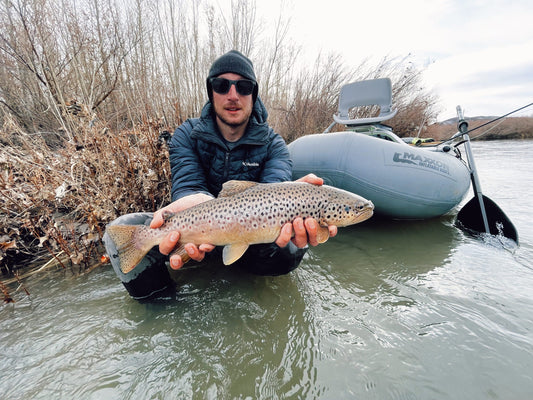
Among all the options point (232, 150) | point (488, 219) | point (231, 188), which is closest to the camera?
point (231, 188)

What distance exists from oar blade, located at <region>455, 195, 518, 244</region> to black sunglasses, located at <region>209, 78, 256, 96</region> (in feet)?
12.3

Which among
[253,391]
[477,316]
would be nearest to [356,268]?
[477,316]

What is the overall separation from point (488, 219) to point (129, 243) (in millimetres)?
4665

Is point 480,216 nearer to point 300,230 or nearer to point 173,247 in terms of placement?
point 300,230

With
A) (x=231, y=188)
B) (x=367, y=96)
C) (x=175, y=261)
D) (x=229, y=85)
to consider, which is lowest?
(x=175, y=261)

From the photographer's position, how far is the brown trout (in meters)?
1.89

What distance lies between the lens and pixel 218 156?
2.61 meters

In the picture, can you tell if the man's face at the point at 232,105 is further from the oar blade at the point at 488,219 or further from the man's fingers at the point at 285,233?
the oar blade at the point at 488,219

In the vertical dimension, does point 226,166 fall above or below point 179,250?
above

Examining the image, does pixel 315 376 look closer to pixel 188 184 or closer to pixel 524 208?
pixel 188 184

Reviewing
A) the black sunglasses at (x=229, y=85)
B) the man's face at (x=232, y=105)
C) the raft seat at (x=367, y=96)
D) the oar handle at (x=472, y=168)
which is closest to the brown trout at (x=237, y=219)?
the man's face at (x=232, y=105)

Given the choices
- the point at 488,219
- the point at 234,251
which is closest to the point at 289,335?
the point at 234,251

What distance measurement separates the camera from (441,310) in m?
2.17

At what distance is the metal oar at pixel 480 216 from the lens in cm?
351
